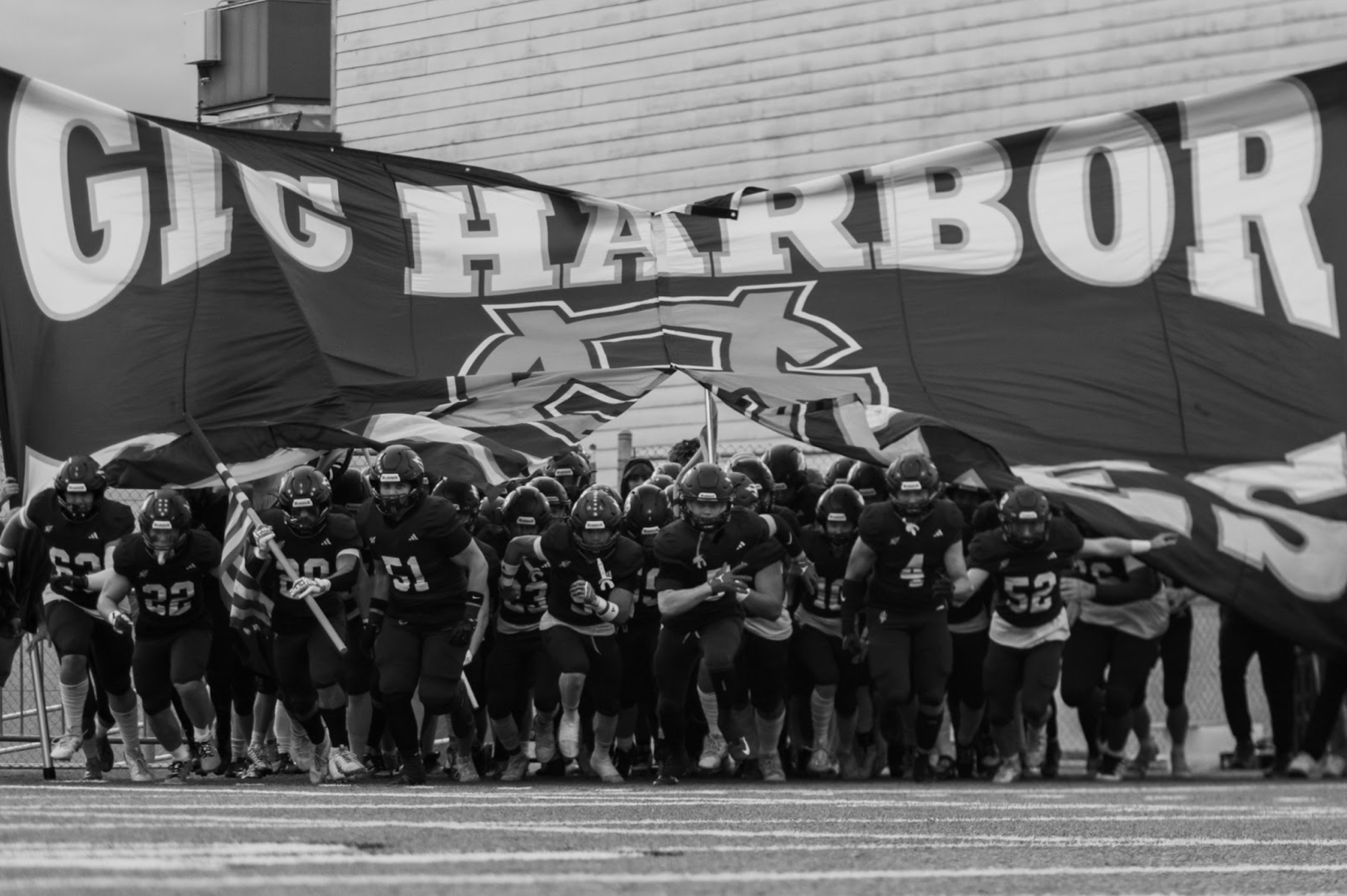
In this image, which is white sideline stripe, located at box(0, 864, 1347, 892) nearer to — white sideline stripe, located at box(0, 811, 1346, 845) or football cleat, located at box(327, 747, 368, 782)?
white sideline stripe, located at box(0, 811, 1346, 845)

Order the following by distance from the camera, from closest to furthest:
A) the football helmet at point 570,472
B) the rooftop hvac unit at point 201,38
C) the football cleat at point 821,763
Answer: the football cleat at point 821,763, the football helmet at point 570,472, the rooftop hvac unit at point 201,38

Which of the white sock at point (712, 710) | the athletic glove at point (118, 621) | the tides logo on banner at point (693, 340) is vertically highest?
the tides logo on banner at point (693, 340)

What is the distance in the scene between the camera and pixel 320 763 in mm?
11031

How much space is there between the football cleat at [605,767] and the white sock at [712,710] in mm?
671

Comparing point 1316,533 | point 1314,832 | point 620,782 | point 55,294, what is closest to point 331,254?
point 55,294

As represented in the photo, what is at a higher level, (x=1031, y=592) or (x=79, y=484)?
(x=79, y=484)

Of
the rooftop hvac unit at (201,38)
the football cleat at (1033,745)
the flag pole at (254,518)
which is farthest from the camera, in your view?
the rooftop hvac unit at (201,38)

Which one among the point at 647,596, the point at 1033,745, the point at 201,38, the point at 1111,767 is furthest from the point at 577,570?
the point at 201,38

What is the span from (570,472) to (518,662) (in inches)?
80.4

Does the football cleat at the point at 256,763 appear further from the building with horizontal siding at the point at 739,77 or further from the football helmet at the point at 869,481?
the building with horizontal siding at the point at 739,77

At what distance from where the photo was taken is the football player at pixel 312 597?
1084 centimetres

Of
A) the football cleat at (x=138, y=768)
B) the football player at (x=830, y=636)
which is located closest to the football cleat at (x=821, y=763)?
the football player at (x=830, y=636)

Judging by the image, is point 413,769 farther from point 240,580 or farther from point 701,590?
point 701,590

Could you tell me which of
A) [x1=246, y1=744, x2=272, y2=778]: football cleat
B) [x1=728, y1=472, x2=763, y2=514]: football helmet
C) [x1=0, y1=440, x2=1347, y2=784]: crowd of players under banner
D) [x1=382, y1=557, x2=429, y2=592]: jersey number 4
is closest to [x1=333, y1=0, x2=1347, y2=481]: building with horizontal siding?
[x1=0, y1=440, x2=1347, y2=784]: crowd of players under banner
